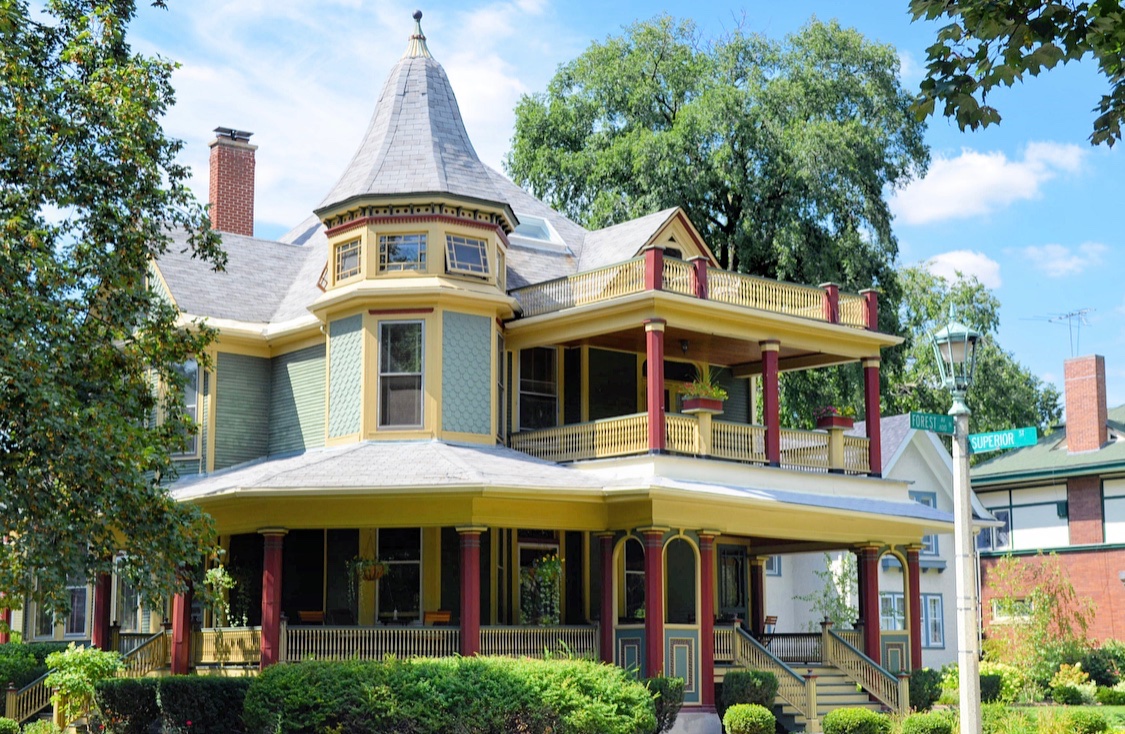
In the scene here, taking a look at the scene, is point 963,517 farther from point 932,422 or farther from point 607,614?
point 607,614

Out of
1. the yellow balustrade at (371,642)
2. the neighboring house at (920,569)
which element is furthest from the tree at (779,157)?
the yellow balustrade at (371,642)

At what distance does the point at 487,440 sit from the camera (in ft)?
85.3

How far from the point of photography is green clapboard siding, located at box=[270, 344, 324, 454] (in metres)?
27.5

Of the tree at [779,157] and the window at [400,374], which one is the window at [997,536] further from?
the window at [400,374]

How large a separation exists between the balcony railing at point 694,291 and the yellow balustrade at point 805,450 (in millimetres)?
2320

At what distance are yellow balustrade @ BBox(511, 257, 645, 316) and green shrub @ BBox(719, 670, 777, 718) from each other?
7.01m

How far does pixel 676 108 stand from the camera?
43.1 m

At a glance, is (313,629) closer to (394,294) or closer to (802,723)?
(394,294)

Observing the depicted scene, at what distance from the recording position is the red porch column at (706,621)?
23781 mm

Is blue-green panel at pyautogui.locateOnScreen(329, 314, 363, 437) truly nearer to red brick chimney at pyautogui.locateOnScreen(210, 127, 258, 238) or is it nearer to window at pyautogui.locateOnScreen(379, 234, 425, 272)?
window at pyautogui.locateOnScreen(379, 234, 425, 272)

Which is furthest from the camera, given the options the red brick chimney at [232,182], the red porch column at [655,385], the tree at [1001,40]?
the red brick chimney at [232,182]

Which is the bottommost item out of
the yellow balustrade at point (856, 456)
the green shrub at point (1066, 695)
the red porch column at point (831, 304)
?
the green shrub at point (1066, 695)

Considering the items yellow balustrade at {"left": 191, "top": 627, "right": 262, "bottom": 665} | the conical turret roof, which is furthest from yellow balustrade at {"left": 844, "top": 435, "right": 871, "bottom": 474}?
yellow balustrade at {"left": 191, "top": 627, "right": 262, "bottom": 665}

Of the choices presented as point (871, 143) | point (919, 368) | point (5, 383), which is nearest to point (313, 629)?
point (5, 383)
